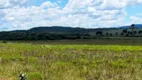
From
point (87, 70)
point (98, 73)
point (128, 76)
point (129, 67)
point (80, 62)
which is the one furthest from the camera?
point (80, 62)

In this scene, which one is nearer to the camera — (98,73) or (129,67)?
(98,73)

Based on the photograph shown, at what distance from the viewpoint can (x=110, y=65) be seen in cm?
3572

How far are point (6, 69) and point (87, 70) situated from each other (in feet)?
21.9

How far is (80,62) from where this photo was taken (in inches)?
1496

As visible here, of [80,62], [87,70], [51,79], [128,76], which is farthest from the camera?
[80,62]

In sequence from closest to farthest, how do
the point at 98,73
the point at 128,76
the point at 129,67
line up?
1. the point at 128,76
2. the point at 98,73
3. the point at 129,67

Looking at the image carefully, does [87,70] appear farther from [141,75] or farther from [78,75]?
[141,75]

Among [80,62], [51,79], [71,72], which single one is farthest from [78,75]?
[80,62]

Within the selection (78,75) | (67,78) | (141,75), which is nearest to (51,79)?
(67,78)

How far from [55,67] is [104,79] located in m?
7.50

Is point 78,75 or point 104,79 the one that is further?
point 78,75

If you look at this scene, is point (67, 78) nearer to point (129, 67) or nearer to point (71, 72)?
point (71, 72)

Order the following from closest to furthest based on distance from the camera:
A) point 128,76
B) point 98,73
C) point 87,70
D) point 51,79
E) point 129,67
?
1. point 51,79
2. point 128,76
3. point 98,73
4. point 87,70
5. point 129,67

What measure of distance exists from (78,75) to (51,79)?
11.4 feet
